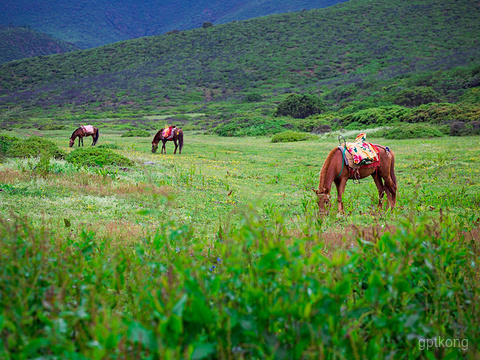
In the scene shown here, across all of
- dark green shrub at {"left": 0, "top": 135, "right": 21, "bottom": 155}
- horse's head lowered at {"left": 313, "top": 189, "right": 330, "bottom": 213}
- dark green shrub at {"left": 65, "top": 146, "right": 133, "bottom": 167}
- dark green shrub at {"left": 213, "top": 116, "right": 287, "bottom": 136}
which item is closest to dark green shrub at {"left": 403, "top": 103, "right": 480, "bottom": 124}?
dark green shrub at {"left": 213, "top": 116, "right": 287, "bottom": 136}

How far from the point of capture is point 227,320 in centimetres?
190

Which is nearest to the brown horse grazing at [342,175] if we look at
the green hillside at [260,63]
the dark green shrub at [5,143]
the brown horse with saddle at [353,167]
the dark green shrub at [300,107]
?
the brown horse with saddle at [353,167]

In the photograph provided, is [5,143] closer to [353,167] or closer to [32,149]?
[32,149]

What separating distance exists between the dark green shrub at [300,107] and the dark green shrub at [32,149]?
35.0 meters

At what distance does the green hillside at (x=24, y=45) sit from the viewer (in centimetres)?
11829

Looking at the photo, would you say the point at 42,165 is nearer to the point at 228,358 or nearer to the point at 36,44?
the point at 228,358

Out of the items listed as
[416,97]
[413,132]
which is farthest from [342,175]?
[416,97]

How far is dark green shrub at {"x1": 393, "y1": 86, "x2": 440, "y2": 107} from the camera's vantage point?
38.3m

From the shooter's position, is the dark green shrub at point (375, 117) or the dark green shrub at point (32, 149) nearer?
the dark green shrub at point (32, 149)

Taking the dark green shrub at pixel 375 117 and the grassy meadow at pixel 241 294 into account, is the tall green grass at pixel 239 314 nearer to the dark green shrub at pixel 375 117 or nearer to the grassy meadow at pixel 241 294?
the grassy meadow at pixel 241 294

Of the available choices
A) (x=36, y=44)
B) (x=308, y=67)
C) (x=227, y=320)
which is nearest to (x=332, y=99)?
(x=308, y=67)

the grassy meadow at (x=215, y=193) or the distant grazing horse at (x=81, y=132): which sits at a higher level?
the distant grazing horse at (x=81, y=132)

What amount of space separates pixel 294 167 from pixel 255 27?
9491 centimetres

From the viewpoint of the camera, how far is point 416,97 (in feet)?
128
